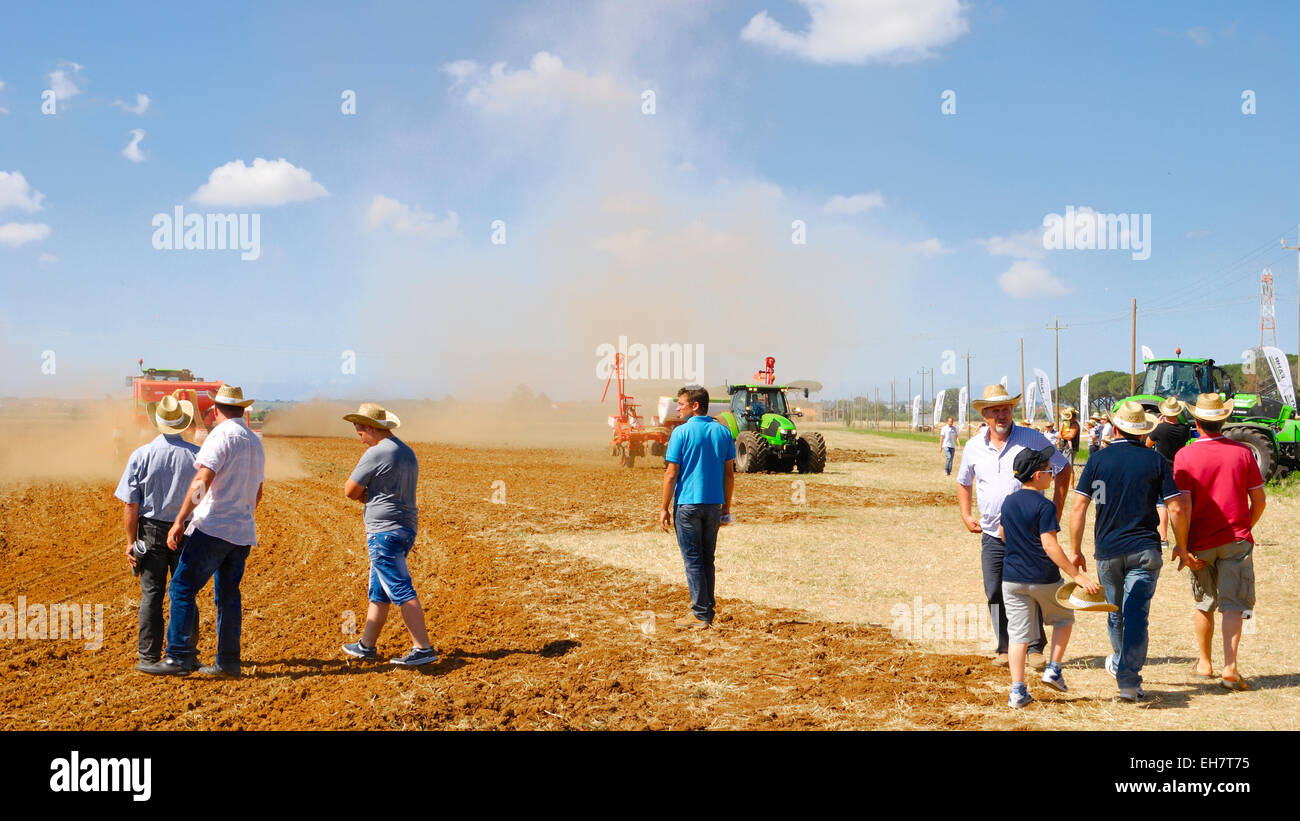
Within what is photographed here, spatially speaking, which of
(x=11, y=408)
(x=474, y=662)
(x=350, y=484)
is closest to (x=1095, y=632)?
(x=474, y=662)

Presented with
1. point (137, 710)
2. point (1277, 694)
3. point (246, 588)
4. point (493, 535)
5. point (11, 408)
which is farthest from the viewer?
point (11, 408)

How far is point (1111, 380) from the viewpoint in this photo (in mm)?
137125

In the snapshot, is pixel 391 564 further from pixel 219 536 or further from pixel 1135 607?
pixel 1135 607

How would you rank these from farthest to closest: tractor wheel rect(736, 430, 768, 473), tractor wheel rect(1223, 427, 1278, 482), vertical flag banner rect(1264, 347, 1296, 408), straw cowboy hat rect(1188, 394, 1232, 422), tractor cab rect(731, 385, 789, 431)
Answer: tractor cab rect(731, 385, 789, 431) → tractor wheel rect(736, 430, 768, 473) → vertical flag banner rect(1264, 347, 1296, 408) → tractor wheel rect(1223, 427, 1278, 482) → straw cowboy hat rect(1188, 394, 1232, 422)

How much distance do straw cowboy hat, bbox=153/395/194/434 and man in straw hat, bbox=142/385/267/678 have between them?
29cm

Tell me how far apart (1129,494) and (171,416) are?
21.1 feet

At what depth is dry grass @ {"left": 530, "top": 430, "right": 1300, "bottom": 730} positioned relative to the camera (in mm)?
5094

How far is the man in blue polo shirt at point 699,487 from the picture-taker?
720 cm

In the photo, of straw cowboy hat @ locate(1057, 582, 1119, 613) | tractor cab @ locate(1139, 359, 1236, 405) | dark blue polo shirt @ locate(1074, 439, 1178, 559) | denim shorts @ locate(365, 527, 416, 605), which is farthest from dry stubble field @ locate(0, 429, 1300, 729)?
tractor cab @ locate(1139, 359, 1236, 405)

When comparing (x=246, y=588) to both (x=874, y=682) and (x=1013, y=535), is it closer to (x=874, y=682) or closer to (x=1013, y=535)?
(x=874, y=682)

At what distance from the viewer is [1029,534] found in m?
5.02

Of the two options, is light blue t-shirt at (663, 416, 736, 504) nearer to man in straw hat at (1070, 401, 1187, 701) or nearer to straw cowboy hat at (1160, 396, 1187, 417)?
man in straw hat at (1070, 401, 1187, 701)

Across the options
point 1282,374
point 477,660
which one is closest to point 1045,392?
point 1282,374

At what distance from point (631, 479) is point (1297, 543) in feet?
47.7
